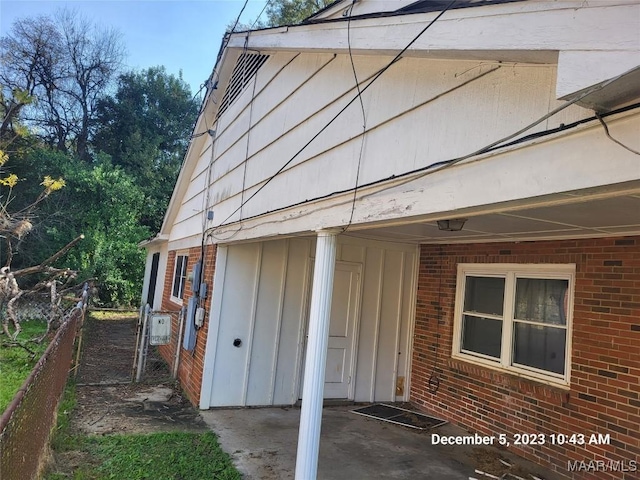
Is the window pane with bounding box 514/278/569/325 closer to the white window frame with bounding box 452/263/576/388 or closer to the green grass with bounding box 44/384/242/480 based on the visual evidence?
the white window frame with bounding box 452/263/576/388

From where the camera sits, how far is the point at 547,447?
4.93 meters

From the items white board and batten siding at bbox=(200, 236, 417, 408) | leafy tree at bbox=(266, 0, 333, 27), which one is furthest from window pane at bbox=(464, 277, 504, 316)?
leafy tree at bbox=(266, 0, 333, 27)

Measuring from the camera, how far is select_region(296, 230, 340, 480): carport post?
3.40 metres

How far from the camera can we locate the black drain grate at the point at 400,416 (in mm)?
6246

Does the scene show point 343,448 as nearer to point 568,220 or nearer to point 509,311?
point 509,311

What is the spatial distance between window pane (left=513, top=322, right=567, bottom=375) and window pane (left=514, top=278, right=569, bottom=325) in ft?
0.37

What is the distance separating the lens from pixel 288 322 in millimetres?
6941

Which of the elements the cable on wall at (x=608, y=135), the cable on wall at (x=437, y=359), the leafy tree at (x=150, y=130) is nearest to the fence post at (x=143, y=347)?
the cable on wall at (x=437, y=359)

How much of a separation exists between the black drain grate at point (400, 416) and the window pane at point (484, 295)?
169 cm

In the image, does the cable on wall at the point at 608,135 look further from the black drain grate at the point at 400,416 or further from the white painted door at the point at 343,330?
the white painted door at the point at 343,330

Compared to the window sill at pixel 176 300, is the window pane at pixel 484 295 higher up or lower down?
higher up

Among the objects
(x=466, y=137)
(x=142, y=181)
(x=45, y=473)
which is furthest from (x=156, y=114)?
(x=466, y=137)

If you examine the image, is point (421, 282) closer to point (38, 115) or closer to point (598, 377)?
point (598, 377)

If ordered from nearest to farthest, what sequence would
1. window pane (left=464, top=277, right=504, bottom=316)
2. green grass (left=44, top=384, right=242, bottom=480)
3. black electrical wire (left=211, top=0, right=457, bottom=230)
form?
black electrical wire (left=211, top=0, right=457, bottom=230)
green grass (left=44, top=384, right=242, bottom=480)
window pane (left=464, top=277, right=504, bottom=316)
